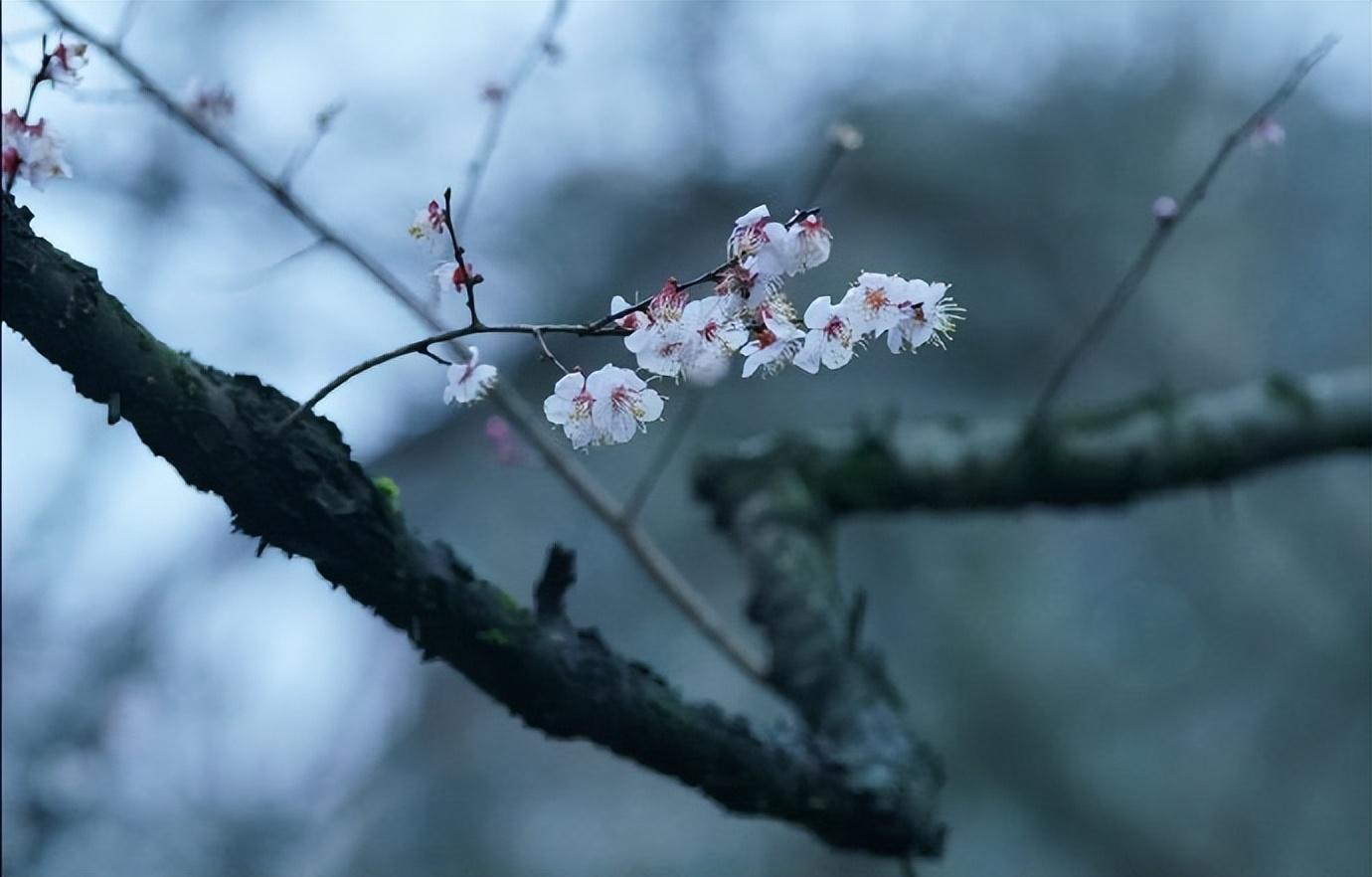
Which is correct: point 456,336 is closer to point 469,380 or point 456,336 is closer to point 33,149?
point 469,380

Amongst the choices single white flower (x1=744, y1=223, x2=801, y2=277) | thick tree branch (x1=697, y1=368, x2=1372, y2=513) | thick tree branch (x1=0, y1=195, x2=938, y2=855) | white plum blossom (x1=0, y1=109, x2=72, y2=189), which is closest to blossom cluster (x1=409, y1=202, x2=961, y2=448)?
single white flower (x1=744, y1=223, x2=801, y2=277)

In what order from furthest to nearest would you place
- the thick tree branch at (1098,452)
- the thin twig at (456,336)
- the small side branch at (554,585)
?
the thick tree branch at (1098,452), the small side branch at (554,585), the thin twig at (456,336)

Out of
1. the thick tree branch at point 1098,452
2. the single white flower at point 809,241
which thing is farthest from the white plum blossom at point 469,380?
the thick tree branch at point 1098,452

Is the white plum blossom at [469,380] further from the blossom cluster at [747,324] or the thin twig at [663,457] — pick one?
the thin twig at [663,457]

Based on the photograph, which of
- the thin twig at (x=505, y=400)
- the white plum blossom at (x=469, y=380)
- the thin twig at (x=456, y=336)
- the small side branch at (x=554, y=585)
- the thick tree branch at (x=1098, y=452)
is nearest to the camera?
the thin twig at (x=456, y=336)

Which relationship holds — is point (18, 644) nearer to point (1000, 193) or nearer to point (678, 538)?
point (678, 538)

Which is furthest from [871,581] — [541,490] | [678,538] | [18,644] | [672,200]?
[18,644]

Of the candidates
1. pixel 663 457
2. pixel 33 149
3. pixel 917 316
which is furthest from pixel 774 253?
pixel 663 457
